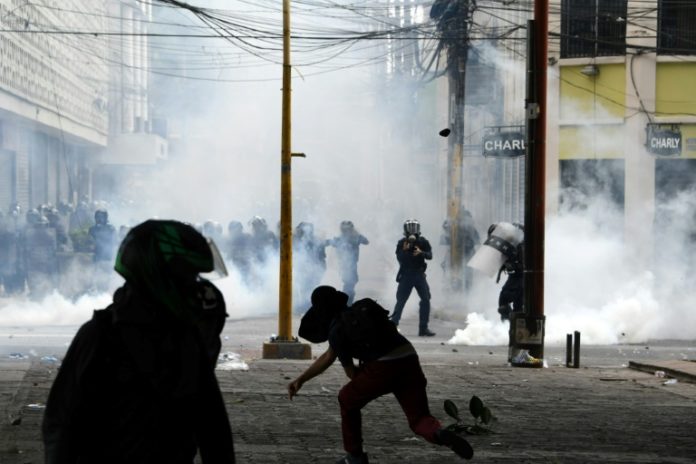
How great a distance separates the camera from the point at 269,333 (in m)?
18.6

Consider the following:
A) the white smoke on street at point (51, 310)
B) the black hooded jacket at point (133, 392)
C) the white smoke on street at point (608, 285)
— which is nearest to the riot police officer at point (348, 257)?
the white smoke on street at point (608, 285)

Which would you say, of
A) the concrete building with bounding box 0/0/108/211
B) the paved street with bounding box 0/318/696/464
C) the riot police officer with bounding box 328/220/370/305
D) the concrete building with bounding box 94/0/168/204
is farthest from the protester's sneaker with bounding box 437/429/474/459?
the concrete building with bounding box 94/0/168/204

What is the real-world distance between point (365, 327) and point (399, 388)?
437 millimetres

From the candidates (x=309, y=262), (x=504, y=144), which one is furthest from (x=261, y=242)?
(x=504, y=144)

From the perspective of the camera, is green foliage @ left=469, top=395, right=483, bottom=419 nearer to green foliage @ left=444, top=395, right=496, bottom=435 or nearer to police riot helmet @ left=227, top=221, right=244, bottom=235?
green foliage @ left=444, top=395, right=496, bottom=435

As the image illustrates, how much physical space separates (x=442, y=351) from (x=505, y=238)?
2.24 metres

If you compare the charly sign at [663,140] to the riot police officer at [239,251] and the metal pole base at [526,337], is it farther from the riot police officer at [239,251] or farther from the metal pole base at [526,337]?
the metal pole base at [526,337]

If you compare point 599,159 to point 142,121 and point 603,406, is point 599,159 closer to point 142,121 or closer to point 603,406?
point 603,406

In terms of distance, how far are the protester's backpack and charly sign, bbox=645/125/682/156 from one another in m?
19.8

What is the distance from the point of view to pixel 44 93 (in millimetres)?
35531

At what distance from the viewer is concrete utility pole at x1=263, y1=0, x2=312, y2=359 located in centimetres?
1469

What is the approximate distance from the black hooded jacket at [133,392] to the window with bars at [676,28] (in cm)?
2372

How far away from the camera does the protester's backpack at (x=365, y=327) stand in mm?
6562

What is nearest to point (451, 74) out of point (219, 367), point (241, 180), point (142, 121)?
point (219, 367)
